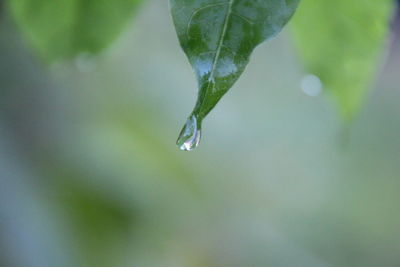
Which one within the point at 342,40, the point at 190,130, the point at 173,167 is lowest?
the point at 173,167

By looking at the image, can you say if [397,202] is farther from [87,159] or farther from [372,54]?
[372,54]

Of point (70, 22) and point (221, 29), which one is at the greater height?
point (221, 29)

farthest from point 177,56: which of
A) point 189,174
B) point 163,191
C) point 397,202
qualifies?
point 397,202

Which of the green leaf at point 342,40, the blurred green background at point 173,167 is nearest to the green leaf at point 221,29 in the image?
the green leaf at point 342,40

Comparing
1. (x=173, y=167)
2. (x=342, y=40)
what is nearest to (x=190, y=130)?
(x=342, y=40)

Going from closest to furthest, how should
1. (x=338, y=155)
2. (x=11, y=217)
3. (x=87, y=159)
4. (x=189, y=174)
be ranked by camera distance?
(x=11, y=217)
(x=87, y=159)
(x=189, y=174)
(x=338, y=155)

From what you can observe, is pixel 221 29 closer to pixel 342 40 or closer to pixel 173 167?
pixel 342 40

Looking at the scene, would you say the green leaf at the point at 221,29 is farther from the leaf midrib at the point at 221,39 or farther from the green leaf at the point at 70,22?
the green leaf at the point at 70,22
